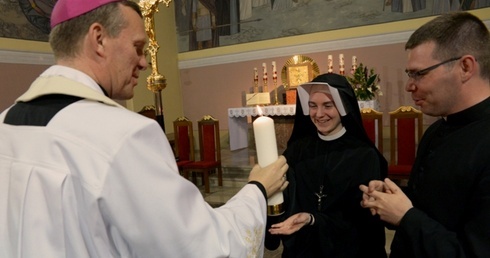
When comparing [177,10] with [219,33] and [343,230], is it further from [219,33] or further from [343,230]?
[343,230]

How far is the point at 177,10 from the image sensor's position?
10.9 m

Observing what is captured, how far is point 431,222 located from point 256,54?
8856 mm

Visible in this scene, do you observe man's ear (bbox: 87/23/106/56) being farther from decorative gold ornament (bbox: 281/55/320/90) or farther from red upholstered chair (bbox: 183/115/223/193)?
decorative gold ornament (bbox: 281/55/320/90)

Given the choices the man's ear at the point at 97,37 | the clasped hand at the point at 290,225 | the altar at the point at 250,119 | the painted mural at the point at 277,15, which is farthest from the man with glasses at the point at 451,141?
the painted mural at the point at 277,15

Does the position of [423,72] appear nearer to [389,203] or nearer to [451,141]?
[451,141]

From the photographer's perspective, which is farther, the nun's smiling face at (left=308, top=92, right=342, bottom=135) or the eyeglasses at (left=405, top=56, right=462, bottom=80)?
the nun's smiling face at (left=308, top=92, right=342, bottom=135)

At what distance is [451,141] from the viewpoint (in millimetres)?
1639

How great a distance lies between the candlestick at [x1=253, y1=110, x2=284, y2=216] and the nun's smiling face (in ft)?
3.42

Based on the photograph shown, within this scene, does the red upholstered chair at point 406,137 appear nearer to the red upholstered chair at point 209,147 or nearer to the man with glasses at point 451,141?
the red upholstered chair at point 209,147

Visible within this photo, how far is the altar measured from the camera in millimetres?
8014

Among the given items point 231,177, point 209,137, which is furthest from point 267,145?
point 231,177

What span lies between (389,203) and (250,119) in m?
8.34

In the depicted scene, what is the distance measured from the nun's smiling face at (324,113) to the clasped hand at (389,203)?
2.35 ft

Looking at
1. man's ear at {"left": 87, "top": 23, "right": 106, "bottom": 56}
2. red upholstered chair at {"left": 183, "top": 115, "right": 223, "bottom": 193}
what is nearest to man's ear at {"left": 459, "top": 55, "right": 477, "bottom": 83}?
man's ear at {"left": 87, "top": 23, "right": 106, "bottom": 56}
